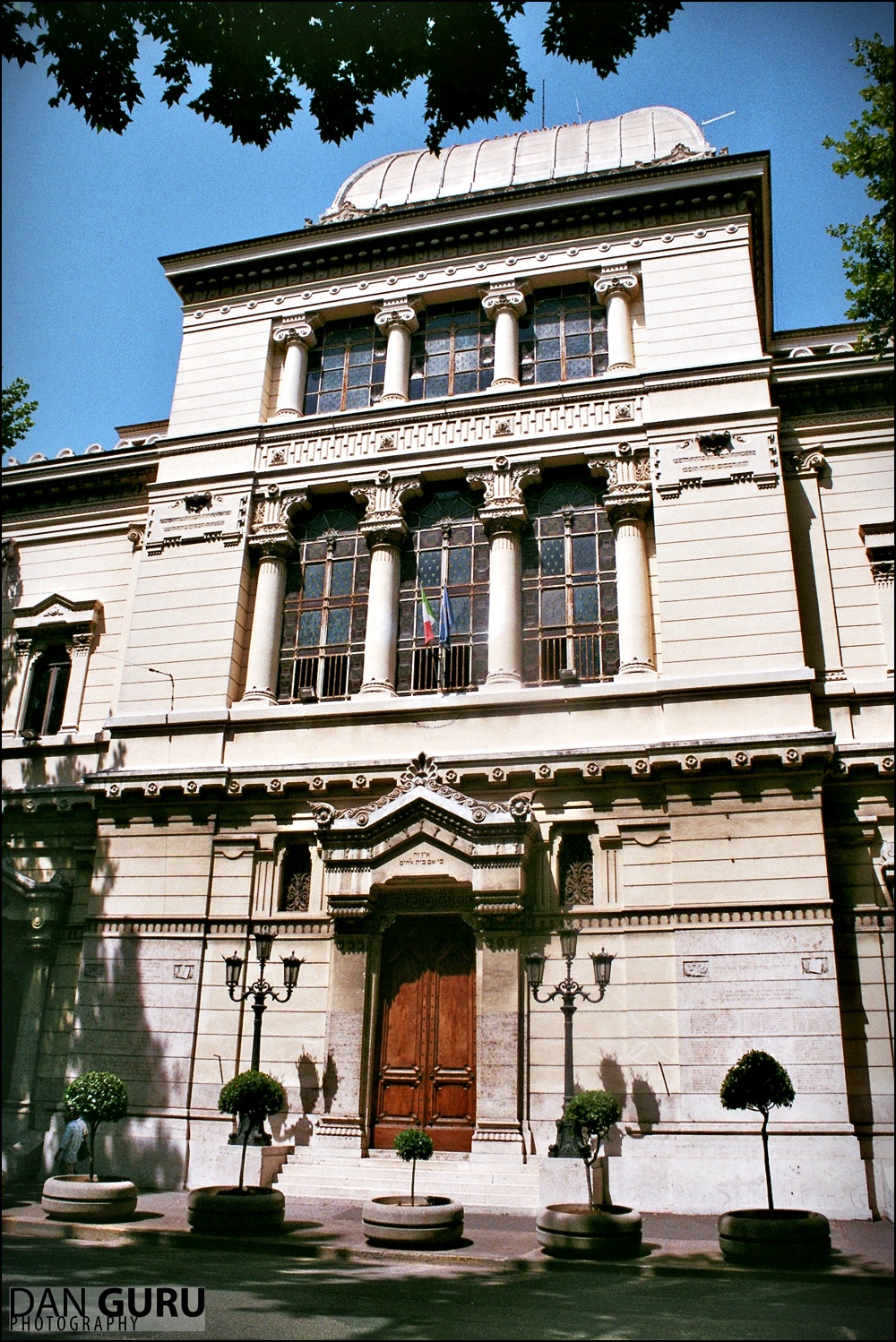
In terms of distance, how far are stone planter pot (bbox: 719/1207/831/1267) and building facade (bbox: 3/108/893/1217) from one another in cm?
314

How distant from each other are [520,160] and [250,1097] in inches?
941

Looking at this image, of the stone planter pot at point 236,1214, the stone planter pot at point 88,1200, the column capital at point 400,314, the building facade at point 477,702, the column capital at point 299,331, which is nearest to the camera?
the stone planter pot at point 236,1214

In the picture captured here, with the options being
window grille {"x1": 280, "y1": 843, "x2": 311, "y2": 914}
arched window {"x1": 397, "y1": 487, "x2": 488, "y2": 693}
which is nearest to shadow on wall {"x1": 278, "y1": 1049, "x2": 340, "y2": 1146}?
window grille {"x1": 280, "y1": 843, "x2": 311, "y2": 914}

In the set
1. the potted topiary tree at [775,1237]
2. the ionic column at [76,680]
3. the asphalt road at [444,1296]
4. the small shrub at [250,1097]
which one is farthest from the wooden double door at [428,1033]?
the ionic column at [76,680]

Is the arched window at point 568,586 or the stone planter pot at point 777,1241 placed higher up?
the arched window at point 568,586

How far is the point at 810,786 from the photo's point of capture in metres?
17.6

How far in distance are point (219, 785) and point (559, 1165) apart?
9.89 m

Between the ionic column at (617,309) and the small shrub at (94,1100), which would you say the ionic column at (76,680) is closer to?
the small shrub at (94,1100)

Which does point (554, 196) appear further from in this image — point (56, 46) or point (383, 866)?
point (56, 46)

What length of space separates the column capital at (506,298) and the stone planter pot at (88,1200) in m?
19.2

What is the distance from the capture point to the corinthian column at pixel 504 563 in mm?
20548

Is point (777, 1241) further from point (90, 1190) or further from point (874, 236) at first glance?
point (874, 236)

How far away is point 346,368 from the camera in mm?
25031

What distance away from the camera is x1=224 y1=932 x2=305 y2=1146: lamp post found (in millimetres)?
16414
